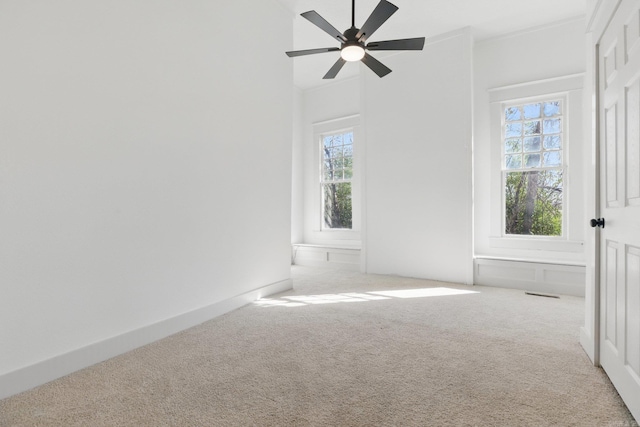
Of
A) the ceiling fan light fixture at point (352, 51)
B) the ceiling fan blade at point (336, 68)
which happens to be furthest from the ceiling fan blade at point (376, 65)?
the ceiling fan light fixture at point (352, 51)

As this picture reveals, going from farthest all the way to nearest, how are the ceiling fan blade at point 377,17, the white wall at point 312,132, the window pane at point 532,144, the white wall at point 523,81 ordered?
1. the white wall at point 312,132
2. the window pane at point 532,144
3. the white wall at point 523,81
4. the ceiling fan blade at point 377,17

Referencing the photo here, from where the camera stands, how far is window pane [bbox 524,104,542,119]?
4.63 m

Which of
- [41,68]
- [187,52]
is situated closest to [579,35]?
[187,52]

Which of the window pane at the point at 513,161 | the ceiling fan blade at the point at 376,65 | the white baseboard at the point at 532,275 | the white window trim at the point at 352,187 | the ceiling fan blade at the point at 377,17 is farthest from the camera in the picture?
the white window trim at the point at 352,187

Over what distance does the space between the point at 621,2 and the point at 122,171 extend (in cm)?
316

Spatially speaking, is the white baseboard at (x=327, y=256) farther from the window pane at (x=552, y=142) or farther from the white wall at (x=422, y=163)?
the window pane at (x=552, y=142)

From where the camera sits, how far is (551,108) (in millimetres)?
4547

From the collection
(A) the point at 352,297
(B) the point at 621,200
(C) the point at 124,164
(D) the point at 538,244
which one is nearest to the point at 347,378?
(B) the point at 621,200

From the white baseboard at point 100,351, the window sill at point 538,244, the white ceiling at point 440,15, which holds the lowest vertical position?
the white baseboard at point 100,351

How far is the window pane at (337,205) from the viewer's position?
6.42m

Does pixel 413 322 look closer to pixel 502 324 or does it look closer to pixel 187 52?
pixel 502 324

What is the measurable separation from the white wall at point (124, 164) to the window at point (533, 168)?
340 centimetres

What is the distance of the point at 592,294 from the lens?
228 cm

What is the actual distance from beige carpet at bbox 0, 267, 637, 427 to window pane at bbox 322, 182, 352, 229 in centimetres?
323
